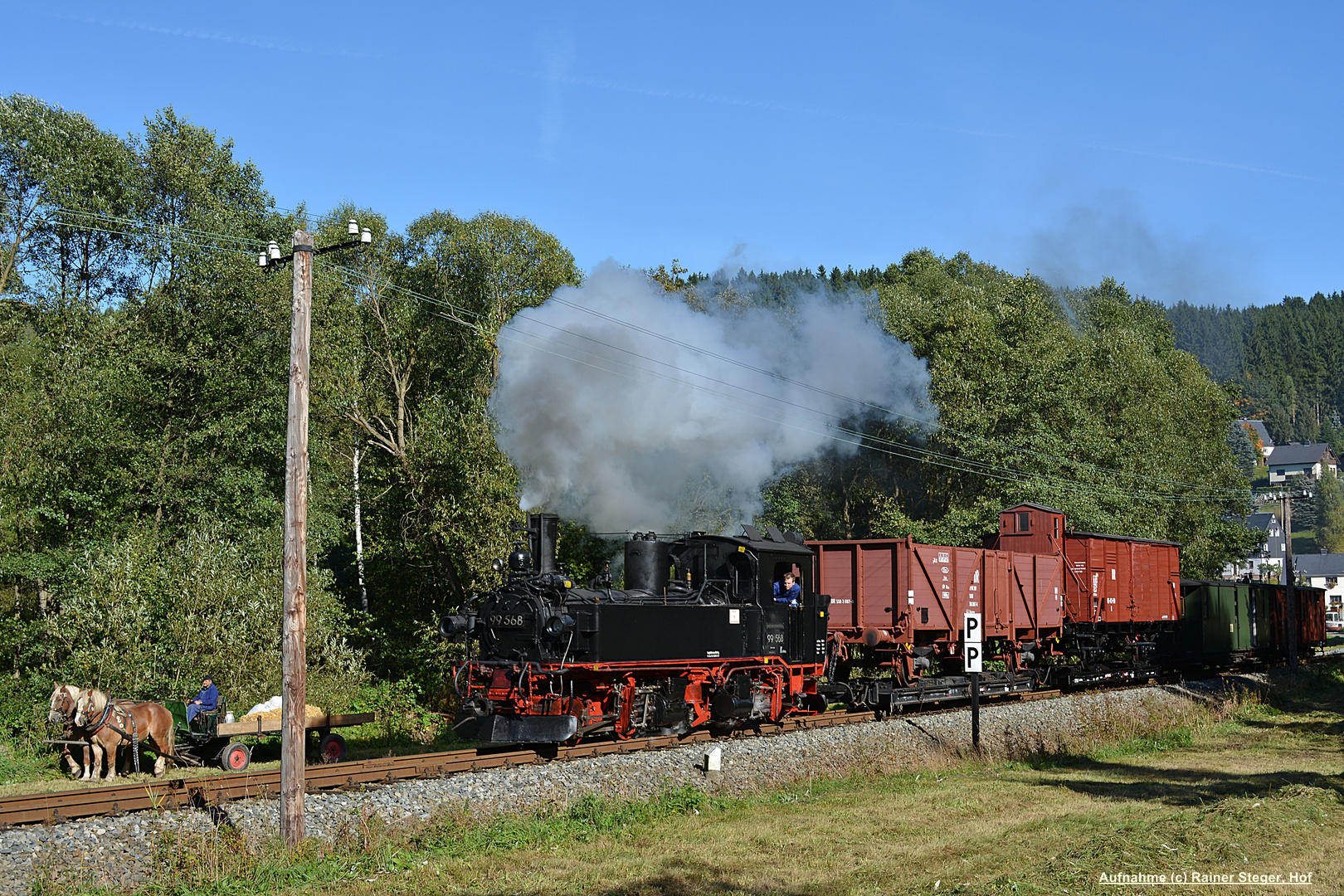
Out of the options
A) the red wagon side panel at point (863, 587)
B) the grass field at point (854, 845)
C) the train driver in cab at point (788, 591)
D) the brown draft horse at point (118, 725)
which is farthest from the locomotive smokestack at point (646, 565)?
the brown draft horse at point (118, 725)

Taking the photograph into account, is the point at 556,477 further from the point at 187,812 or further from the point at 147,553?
the point at 187,812

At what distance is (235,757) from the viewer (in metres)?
16.8

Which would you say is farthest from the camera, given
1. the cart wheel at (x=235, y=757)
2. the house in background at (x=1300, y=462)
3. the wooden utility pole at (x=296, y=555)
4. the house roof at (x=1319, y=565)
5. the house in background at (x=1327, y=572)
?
the house in background at (x=1300, y=462)

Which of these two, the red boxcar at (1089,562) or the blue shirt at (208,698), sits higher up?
the red boxcar at (1089,562)

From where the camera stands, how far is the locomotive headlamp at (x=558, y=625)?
546 inches

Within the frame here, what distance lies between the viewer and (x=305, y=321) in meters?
11.9

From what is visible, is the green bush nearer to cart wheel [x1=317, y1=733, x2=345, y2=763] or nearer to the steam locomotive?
cart wheel [x1=317, y1=733, x2=345, y2=763]

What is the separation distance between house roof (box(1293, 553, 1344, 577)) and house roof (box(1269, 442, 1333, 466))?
74240 mm

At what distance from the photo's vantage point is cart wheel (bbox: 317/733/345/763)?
17.2 metres

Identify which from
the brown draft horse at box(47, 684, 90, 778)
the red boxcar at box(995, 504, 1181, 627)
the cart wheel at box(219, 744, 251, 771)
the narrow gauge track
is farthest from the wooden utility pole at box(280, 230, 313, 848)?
the red boxcar at box(995, 504, 1181, 627)

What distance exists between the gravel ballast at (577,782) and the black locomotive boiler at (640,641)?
100 cm

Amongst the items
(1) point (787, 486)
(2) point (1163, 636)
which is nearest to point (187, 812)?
(2) point (1163, 636)

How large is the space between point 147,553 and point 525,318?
9393 millimetres

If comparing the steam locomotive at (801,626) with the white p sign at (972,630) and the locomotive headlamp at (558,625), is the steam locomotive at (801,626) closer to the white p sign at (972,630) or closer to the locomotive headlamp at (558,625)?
the locomotive headlamp at (558,625)
